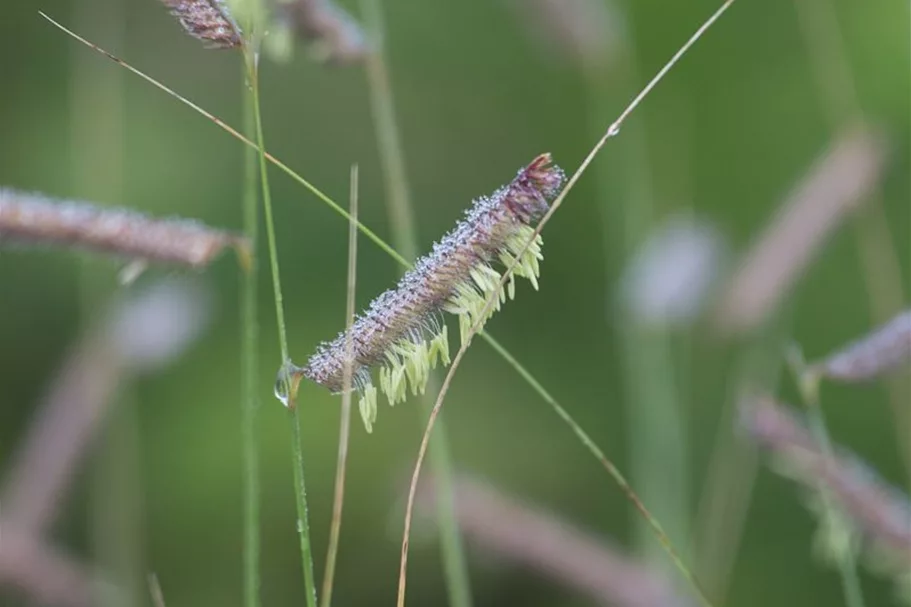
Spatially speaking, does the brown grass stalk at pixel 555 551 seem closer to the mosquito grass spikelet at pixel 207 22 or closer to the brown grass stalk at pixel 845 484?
the brown grass stalk at pixel 845 484

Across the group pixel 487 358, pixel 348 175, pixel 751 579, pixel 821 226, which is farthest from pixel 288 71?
pixel 821 226

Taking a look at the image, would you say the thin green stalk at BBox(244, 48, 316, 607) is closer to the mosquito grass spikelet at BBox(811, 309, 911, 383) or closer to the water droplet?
the water droplet

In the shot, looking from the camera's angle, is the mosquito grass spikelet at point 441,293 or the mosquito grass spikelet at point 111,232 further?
the mosquito grass spikelet at point 111,232

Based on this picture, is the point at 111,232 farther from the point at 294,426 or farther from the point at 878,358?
the point at 878,358

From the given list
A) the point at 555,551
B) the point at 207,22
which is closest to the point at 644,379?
the point at 555,551

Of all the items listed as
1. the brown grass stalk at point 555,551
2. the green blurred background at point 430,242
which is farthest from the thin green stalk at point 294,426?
the green blurred background at point 430,242

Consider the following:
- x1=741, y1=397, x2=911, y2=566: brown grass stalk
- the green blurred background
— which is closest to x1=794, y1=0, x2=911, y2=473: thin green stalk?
the green blurred background
